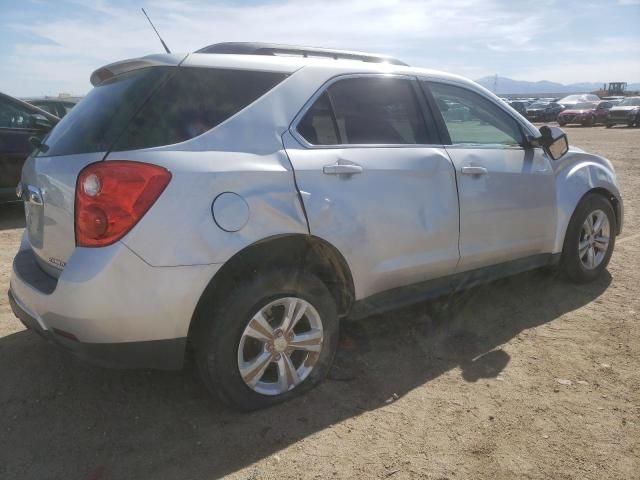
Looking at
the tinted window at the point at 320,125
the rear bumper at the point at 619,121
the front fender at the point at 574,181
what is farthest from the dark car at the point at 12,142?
the rear bumper at the point at 619,121

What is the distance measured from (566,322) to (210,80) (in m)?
2.92

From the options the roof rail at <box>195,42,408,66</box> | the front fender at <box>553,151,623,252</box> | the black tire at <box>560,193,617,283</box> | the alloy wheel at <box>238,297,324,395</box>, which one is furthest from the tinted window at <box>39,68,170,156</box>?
the black tire at <box>560,193,617,283</box>

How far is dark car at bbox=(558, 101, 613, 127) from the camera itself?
1241 inches

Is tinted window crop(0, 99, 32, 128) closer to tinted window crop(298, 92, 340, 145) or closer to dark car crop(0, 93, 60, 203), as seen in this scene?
dark car crop(0, 93, 60, 203)

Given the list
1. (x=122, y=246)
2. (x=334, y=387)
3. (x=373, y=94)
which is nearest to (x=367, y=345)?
(x=334, y=387)

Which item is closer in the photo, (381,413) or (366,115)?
(381,413)

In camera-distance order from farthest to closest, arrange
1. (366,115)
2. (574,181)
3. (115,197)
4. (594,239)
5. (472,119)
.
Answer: (594,239), (574,181), (472,119), (366,115), (115,197)

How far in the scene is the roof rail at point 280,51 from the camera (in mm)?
2877

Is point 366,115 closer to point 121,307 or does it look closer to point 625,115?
point 121,307

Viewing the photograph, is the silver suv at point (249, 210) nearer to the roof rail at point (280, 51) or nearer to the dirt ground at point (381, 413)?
the roof rail at point (280, 51)

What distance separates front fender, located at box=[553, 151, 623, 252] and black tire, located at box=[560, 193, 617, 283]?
0.09 metres

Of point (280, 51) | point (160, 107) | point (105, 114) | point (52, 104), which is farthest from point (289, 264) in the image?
point (52, 104)

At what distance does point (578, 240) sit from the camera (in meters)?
4.20

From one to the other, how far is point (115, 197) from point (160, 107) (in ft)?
1.54
